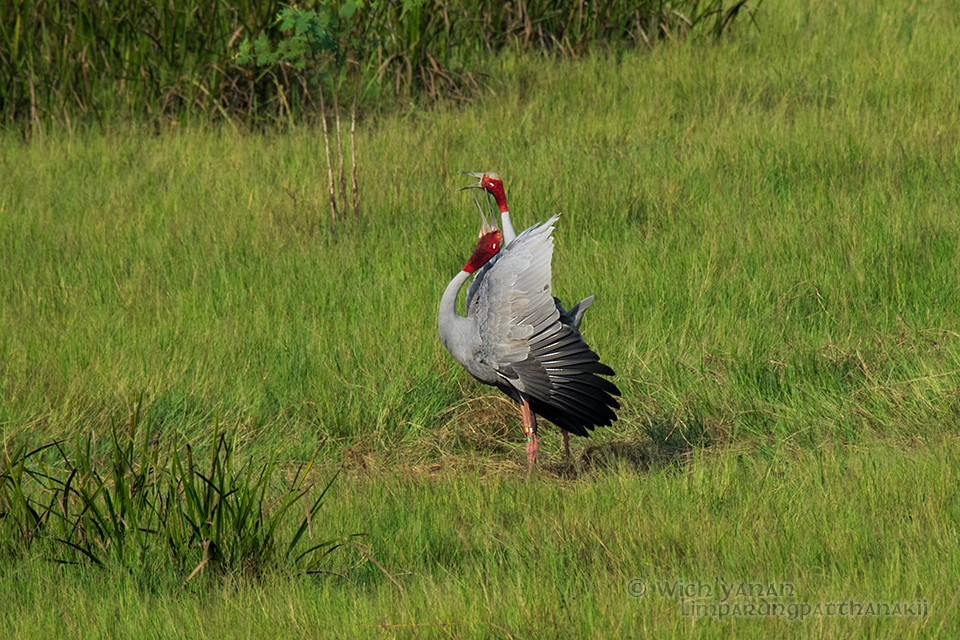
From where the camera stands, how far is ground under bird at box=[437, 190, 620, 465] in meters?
5.05

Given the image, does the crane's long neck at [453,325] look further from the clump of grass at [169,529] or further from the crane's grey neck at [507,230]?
the clump of grass at [169,529]

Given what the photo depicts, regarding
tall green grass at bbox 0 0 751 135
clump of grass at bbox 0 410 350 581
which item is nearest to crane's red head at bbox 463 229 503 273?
clump of grass at bbox 0 410 350 581

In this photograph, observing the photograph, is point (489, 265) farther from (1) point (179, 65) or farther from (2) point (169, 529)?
(1) point (179, 65)

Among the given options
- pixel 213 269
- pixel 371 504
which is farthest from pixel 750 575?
pixel 213 269

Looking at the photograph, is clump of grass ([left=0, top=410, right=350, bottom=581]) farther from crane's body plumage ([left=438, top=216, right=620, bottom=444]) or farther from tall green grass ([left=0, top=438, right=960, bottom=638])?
crane's body plumage ([left=438, top=216, right=620, bottom=444])

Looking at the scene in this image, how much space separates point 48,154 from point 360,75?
2.11 meters

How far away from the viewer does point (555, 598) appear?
3.84 meters

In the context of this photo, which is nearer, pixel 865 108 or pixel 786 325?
pixel 786 325

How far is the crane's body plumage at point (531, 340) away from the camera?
5043 mm

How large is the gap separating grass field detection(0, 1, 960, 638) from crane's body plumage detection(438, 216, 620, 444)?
0.34 m

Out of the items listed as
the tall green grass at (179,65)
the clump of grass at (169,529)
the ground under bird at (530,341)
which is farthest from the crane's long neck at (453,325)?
the tall green grass at (179,65)

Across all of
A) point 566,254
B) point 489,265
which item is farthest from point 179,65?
point 489,265

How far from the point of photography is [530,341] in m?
5.07

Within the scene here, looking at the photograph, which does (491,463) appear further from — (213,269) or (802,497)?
(213,269)
